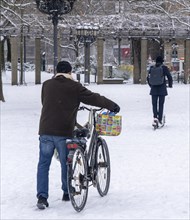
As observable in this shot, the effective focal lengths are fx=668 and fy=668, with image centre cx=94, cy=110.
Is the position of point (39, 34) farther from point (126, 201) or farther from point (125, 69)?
point (126, 201)

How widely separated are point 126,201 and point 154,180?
5.01ft

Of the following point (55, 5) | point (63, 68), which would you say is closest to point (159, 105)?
point (55, 5)

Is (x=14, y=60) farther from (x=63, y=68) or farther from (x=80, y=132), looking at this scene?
(x=80, y=132)

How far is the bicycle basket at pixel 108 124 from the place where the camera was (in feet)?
25.1

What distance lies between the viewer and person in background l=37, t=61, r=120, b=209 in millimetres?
7355

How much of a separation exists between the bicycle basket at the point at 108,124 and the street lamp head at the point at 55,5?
12050 millimetres

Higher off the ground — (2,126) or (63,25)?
(63,25)

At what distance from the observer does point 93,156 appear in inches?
305

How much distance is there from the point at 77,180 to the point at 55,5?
1263 centimetres

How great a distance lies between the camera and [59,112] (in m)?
7.37

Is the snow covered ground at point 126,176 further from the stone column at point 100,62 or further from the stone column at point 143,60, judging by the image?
the stone column at point 143,60

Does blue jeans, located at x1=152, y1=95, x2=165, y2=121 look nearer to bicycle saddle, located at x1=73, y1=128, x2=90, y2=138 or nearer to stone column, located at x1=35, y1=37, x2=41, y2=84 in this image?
bicycle saddle, located at x1=73, y1=128, x2=90, y2=138

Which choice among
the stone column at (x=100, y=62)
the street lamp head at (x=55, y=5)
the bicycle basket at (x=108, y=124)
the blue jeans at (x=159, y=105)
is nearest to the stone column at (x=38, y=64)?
the stone column at (x=100, y=62)

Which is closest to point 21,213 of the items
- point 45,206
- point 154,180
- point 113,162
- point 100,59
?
point 45,206
